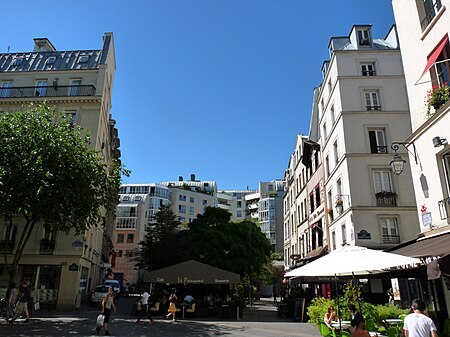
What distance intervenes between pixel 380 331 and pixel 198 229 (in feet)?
63.4

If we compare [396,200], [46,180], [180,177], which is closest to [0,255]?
[46,180]

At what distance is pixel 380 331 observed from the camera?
11.1m

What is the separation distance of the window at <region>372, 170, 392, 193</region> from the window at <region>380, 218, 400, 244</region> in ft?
5.81

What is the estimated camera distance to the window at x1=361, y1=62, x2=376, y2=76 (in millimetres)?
24375

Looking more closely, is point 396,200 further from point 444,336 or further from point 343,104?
point 444,336

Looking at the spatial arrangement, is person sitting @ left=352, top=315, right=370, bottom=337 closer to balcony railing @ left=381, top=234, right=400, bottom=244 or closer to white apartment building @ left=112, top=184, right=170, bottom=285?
balcony railing @ left=381, top=234, right=400, bottom=244

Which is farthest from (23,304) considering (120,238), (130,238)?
(120,238)

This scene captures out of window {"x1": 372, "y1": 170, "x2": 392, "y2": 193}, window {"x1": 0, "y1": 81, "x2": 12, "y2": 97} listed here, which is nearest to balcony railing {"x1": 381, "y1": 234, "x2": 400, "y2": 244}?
window {"x1": 372, "y1": 170, "x2": 392, "y2": 193}

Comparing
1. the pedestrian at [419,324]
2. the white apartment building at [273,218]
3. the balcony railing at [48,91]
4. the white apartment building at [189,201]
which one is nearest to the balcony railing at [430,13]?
the pedestrian at [419,324]

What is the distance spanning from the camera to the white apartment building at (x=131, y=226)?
227 ft

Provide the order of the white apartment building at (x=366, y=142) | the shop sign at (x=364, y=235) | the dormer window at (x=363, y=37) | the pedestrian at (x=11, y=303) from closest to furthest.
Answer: the pedestrian at (x=11, y=303) → the shop sign at (x=364, y=235) → the white apartment building at (x=366, y=142) → the dormer window at (x=363, y=37)

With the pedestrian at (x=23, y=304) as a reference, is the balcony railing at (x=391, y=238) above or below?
above

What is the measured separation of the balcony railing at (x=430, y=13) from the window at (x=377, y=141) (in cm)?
1143

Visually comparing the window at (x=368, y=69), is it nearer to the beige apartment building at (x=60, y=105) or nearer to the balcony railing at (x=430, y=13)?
the balcony railing at (x=430, y=13)
